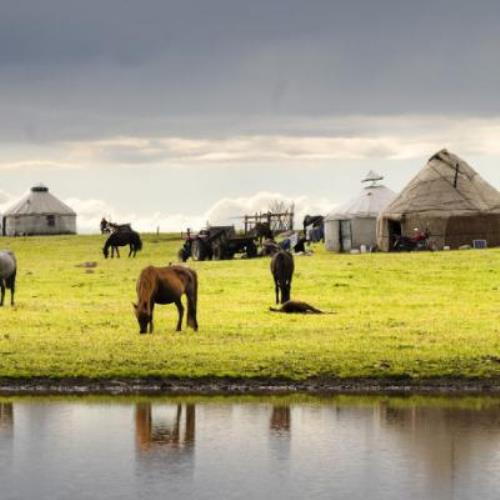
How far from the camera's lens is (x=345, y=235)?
242 ft

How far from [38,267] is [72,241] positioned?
30418 mm

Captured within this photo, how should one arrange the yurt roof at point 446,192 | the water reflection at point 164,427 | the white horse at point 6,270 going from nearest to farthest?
the water reflection at point 164,427
the white horse at point 6,270
the yurt roof at point 446,192

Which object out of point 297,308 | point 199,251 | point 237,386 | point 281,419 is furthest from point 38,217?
point 281,419

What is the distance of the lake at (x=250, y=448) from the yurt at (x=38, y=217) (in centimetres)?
9720

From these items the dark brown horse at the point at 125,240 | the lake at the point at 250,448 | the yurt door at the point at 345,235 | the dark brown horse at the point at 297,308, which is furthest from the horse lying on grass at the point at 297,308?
the yurt door at the point at 345,235

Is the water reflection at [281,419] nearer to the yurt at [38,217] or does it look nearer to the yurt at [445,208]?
the yurt at [445,208]

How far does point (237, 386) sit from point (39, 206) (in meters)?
98.1

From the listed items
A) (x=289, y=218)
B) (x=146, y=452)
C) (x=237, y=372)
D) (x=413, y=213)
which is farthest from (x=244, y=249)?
(x=146, y=452)

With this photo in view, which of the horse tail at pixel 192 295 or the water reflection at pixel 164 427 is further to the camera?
the horse tail at pixel 192 295

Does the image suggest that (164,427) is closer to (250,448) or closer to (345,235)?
(250,448)

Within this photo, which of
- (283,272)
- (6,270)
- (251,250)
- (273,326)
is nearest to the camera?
(273,326)

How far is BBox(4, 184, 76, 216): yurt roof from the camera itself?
11725cm

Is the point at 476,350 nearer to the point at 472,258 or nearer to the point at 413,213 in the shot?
the point at 472,258

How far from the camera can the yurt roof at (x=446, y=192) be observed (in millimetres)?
67688
